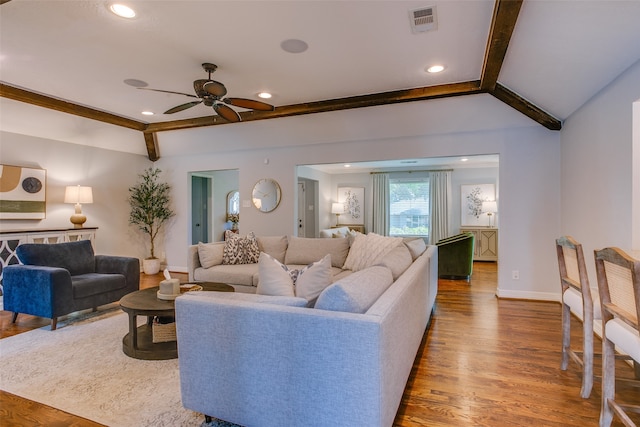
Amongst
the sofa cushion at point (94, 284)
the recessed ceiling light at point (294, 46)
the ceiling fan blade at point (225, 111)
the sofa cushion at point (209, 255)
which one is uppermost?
the recessed ceiling light at point (294, 46)

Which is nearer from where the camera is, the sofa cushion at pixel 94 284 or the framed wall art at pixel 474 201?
the sofa cushion at pixel 94 284

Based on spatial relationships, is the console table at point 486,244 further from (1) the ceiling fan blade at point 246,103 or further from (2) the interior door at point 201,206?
(2) the interior door at point 201,206

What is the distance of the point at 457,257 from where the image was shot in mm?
5723

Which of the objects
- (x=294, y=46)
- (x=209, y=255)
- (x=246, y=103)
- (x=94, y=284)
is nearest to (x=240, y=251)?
(x=209, y=255)

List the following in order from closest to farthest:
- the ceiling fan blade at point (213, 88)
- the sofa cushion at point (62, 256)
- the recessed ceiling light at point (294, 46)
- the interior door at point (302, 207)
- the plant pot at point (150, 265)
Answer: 1. the recessed ceiling light at point (294, 46)
2. the ceiling fan blade at point (213, 88)
3. the sofa cushion at point (62, 256)
4. the plant pot at point (150, 265)
5. the interior door at point (302, 207)

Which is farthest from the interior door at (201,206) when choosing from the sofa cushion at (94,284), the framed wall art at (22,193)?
the sofa cushion at (94,284)

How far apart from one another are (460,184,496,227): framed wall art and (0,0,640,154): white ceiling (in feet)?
13.5

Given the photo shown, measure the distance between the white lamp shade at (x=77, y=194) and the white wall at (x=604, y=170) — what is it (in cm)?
652

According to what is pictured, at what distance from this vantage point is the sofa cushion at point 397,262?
249 cm

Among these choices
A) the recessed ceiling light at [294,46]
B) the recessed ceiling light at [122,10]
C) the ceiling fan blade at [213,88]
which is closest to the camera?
the recessed ceiling light at [122,10]

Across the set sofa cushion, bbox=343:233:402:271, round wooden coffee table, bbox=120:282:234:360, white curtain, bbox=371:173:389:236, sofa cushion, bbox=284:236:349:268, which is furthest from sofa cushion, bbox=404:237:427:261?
white curtain, bbox=371:173:389:236

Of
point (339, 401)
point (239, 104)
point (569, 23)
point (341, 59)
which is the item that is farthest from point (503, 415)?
point (239, 104)

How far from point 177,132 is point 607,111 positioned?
588 centimetres

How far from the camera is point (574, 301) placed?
2357 mm
